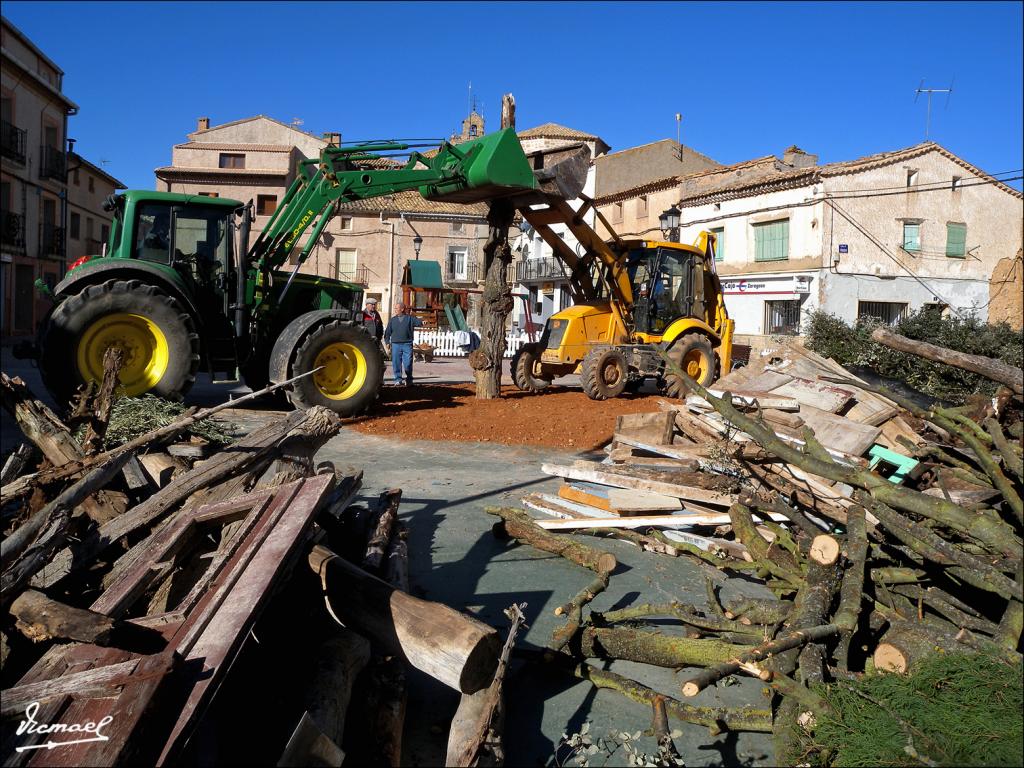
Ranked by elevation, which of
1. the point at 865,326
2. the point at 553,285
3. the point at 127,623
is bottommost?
the point at 127,623

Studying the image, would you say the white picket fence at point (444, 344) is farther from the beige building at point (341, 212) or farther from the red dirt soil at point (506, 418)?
the red dirt soil at point (506, 418)

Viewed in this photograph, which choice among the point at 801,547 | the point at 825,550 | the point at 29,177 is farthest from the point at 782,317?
the point at 29,177

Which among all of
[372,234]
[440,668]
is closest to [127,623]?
[440,668]

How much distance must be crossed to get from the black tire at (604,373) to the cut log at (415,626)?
28.8 feet

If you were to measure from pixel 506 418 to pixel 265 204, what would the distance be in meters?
31.3

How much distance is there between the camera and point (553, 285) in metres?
40.8

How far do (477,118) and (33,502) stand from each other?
47829 millimetres

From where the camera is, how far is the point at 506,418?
1050 centimetres

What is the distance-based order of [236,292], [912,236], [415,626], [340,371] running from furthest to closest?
[912,236], [340,371], [236,292], [415,626]

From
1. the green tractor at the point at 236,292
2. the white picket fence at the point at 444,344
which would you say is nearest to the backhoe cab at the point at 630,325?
the green tractor at the point at 236,292

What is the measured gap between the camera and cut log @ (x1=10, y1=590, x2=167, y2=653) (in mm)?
2658

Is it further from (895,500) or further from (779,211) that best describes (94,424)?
(779,211)

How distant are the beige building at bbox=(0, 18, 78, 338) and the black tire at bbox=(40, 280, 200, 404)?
62.5 feet

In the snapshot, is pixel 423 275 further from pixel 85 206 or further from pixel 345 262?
pixel 85 206
